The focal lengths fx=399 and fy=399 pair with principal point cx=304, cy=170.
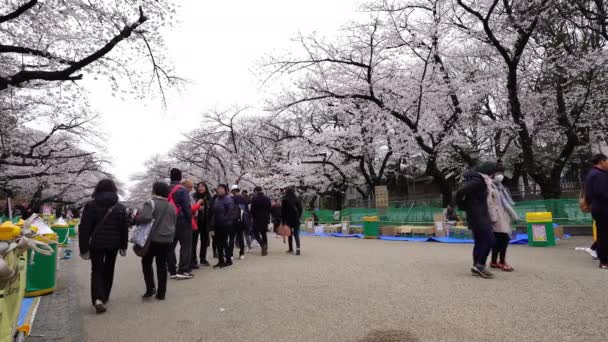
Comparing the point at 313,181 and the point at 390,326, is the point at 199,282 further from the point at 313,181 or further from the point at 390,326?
the point at 313,181

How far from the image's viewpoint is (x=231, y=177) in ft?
128

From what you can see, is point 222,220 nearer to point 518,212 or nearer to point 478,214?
point 478,214

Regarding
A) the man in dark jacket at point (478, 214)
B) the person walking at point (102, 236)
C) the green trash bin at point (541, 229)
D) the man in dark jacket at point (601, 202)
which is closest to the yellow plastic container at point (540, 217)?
the green trash bin at point (541, 229)

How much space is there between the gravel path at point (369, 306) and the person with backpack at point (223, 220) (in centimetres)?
107

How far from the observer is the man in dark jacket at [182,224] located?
6.88 meters

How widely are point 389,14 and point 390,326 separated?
15.4 m

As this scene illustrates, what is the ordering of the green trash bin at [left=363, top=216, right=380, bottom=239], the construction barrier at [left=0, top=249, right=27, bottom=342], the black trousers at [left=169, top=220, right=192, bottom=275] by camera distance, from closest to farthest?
the construction barrier at [left=0, top=249, right=27, bottom=342]
the black trousers at [left=169, top=220, right=192, bottom=275]
the green trash bin at [left=363, top=216, right=380, bottom=239]

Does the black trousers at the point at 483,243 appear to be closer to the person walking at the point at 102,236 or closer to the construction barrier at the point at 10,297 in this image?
the person walking at the point at 102,236

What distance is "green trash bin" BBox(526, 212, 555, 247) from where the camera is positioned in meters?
10.4

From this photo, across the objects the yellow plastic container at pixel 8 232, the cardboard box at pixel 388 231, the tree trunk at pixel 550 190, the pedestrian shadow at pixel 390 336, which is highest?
the tree trunk at pixel 550 190

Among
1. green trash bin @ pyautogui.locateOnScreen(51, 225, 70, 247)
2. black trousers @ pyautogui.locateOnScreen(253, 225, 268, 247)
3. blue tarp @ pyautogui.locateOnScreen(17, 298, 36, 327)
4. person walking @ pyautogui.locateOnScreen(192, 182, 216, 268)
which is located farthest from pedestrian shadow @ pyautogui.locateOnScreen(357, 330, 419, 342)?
green trash bin @ pyautogui.locateOnScreen(51, 225, 70, 247)

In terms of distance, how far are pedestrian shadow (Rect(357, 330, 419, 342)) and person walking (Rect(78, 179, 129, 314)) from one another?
11.3 feet

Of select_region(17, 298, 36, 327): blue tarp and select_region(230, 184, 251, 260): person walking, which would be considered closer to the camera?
select_region(17, 298, 36, 327): blue tarp

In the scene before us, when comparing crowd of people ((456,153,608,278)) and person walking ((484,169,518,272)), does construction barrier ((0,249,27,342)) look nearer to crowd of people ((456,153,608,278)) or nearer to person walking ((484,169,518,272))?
crowd of people ((456,153,608,278))
